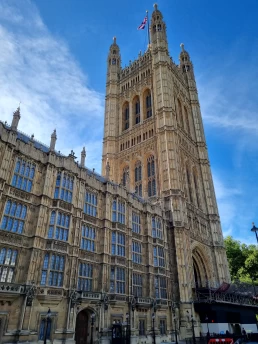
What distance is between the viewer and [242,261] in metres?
58.6

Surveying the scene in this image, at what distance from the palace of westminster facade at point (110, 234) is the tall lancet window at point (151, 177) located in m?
0.20

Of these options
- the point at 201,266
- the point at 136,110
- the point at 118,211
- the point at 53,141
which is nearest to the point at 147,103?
the point at 136,110

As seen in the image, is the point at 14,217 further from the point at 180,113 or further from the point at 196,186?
the point at 180,113

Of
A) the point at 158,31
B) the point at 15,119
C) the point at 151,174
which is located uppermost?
the point at 158,31

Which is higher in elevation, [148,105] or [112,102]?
[112,102]

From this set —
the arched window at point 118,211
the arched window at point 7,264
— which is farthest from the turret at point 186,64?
the arched window at point 7,264

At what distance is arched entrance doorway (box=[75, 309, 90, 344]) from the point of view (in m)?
22.4

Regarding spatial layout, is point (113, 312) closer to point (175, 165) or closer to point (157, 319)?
point (157, 319)

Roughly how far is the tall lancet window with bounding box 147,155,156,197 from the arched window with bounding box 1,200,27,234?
26.8m

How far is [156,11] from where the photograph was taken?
63.3m

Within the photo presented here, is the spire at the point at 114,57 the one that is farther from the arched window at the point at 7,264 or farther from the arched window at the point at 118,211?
the arched window at the point at 7,264

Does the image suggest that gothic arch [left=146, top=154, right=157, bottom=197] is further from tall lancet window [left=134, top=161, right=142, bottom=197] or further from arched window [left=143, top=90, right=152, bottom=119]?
arched window [left=143, top=90, right=152, bottom=119]

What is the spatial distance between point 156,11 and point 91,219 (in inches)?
2263

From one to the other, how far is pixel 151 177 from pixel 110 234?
20.6 meters
